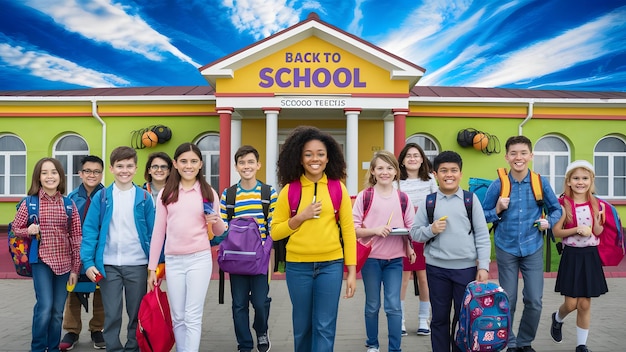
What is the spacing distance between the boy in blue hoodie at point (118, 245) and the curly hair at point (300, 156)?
137 cm

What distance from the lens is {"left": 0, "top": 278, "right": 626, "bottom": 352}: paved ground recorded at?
4164 mm

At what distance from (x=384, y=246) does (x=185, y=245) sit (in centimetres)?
165

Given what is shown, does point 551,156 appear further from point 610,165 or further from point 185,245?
point 185,245

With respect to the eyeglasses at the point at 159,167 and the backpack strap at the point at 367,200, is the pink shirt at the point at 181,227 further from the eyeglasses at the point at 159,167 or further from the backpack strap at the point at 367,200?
the backpack strap at the point at 367,200

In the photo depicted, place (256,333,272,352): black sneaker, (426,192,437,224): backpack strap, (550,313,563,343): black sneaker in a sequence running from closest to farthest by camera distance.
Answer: (426,192,437,224): backpack strap < (256,333,272,352): black sneaker < (550,313,563,343): black sneaker

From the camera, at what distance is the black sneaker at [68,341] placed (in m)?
4.00

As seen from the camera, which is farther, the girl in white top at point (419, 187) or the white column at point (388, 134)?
the white column at point (388, 134)

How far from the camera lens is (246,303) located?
3932 millimetres

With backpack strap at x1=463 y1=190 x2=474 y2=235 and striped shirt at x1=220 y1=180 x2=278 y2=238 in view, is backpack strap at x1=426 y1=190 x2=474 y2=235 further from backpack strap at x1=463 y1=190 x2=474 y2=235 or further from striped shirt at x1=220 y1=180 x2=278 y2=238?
striped shirt at x1=220 y1=180 x2=278 y2=238

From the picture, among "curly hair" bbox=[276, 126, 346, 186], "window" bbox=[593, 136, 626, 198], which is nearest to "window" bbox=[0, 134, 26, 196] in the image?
"curly hair" bbox=[276, 126, 346, 186]

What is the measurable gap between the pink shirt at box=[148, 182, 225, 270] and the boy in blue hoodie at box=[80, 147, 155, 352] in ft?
0.80

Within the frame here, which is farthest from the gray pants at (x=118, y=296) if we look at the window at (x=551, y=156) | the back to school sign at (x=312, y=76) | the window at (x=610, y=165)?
the window at (x=610, y=165)

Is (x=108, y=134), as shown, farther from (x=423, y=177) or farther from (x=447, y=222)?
(x=447, y=222)

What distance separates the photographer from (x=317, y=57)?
11.5 meters
